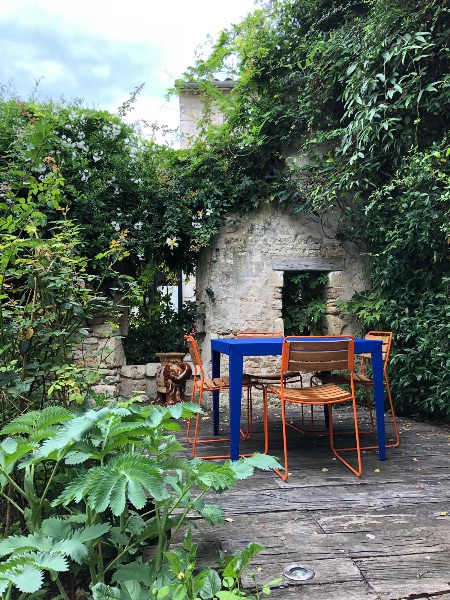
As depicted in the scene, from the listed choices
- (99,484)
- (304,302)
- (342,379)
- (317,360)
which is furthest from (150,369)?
(99,484)

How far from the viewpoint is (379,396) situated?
3.17 meters

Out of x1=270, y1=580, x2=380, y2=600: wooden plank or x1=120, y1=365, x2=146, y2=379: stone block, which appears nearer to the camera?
x1=270, y1=580, x2=380, y2=600: wooden plank

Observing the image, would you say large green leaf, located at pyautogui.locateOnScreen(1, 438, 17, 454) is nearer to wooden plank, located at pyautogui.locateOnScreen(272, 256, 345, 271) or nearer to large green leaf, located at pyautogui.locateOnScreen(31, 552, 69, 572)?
large green leaf, located at pyautogui.locateOnScreen(31, 552, 69, 572)

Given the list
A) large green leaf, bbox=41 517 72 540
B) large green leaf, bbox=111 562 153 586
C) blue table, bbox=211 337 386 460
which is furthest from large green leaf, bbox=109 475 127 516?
blue table, bbox=211 337 386 460

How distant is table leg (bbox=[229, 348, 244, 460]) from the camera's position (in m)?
2.97

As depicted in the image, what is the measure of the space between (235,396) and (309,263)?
3.31 metres

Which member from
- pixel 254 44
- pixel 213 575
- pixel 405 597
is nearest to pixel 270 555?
pixel 213 575

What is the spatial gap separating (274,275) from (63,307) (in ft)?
13.1

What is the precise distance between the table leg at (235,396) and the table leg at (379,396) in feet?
3.22

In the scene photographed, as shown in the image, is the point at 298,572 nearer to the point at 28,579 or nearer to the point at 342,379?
the point at 28,579

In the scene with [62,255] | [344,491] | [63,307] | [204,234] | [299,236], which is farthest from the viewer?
[299,236]

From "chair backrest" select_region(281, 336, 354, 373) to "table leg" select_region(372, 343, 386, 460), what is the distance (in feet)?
1.15

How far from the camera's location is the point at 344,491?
254 cm

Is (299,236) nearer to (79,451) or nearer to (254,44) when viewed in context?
(254,44)
